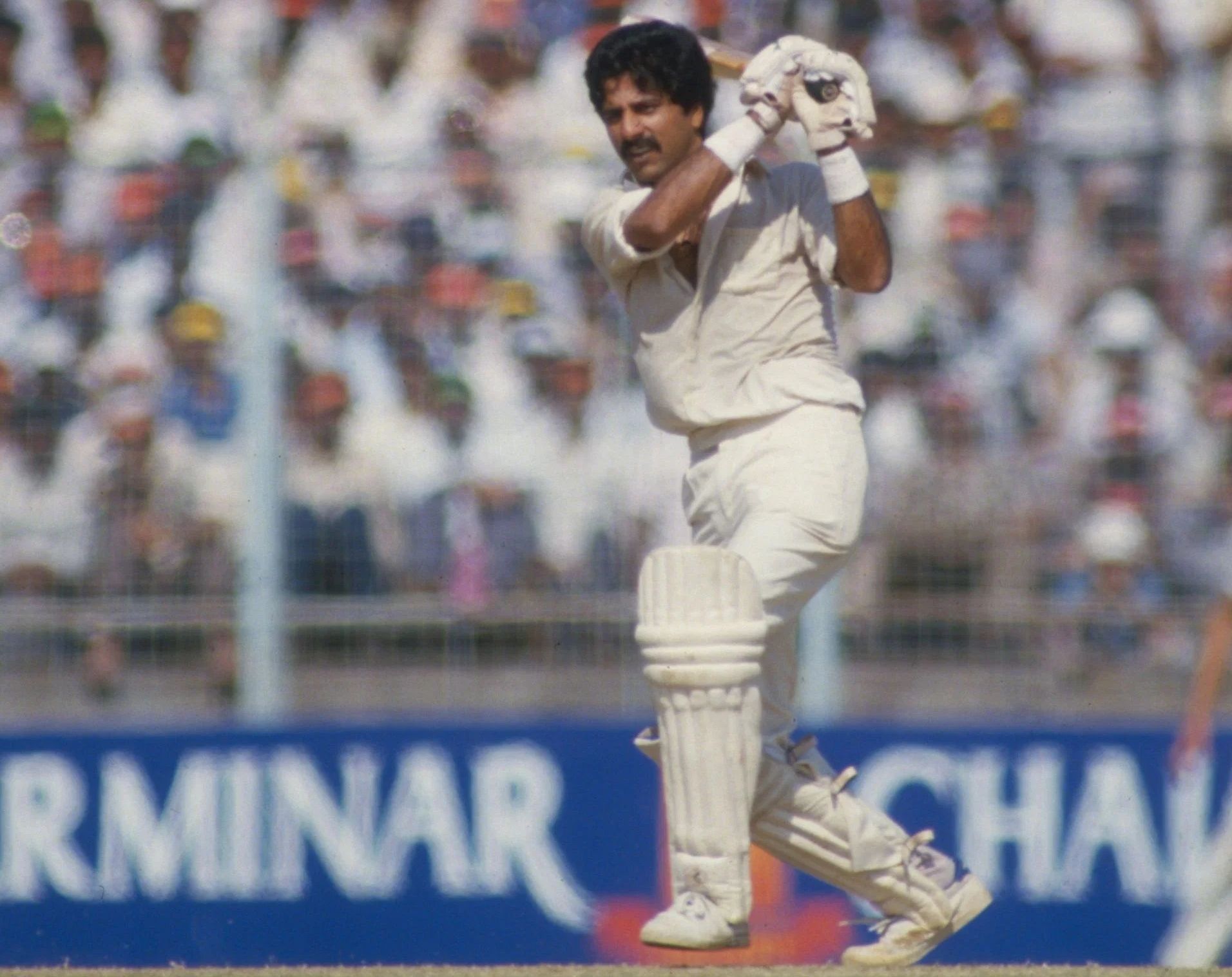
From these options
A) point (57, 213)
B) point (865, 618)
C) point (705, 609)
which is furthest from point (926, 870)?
point (57, 213)

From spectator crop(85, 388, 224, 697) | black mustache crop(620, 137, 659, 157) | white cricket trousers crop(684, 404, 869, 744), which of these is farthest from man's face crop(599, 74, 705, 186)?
spectator crop(85, 388, 224, 697)

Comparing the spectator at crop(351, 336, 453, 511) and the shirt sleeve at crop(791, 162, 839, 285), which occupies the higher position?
the shirt sleeve at crop(791, 162, 839, 285)

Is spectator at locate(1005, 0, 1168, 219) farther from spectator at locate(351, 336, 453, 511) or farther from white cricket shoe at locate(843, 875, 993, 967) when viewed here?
white cricket shoe at locate(843, 875, 993, 967)

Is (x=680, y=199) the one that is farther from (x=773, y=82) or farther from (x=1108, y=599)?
(x=1108, y=599)

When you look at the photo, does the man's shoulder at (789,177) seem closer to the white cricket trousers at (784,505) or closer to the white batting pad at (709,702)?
the white cricket trousers at (784,505)

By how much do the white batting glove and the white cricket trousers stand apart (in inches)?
23.1

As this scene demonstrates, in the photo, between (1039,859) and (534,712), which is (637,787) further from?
(1039,859)

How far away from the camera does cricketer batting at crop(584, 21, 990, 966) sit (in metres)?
4.12

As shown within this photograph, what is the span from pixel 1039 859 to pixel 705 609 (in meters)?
3.07

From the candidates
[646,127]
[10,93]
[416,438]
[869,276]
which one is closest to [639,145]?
[646,127]

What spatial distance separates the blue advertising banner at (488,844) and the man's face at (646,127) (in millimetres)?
2789

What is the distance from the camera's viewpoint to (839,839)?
4410 millimetres

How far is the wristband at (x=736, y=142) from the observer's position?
4195 mm

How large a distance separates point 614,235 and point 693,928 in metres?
1.35
